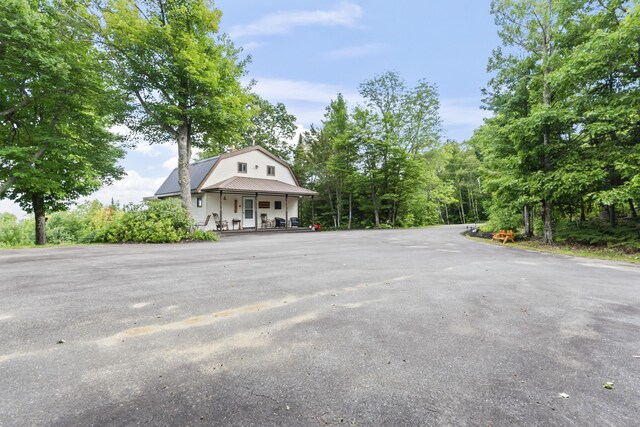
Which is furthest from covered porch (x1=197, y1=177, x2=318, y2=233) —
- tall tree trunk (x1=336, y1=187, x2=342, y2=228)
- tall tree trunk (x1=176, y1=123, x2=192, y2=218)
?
tall tree trunk (x1=176, y1=123, x2=192, y2=218)

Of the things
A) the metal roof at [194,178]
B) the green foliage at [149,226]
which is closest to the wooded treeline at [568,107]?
the green foliage at [149,226]

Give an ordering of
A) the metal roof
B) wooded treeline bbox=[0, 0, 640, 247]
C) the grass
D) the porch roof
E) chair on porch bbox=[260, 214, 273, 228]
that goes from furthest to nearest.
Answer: chair on porch bbox=[260, 214, 273, 228] → the metal roof → the porch roof → wooded treeline bbox=[0, 0, 640, 247] → the grass

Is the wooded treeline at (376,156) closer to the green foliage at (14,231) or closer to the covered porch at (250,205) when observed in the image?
the covered porch at (250,205)

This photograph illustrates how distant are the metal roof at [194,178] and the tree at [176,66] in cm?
626

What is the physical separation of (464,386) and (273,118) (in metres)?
31.9

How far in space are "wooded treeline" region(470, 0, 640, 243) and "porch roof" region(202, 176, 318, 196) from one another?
1269 cm

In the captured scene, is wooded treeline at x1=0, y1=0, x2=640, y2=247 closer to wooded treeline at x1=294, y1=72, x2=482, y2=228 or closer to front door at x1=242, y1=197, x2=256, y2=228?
front door at x1=242, y1=197, x2=256, y2=228

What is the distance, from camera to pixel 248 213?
20.8 meters

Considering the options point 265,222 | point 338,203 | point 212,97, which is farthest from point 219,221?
point 338,203

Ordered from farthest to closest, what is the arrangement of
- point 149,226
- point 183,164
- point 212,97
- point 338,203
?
point 338,203 < point 183,164 < point 212,97 < point 149,226

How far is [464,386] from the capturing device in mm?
1956

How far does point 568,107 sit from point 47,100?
1901cm

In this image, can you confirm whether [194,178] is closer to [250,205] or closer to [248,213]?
[250,205]

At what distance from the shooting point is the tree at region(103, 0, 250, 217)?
10.9 m
